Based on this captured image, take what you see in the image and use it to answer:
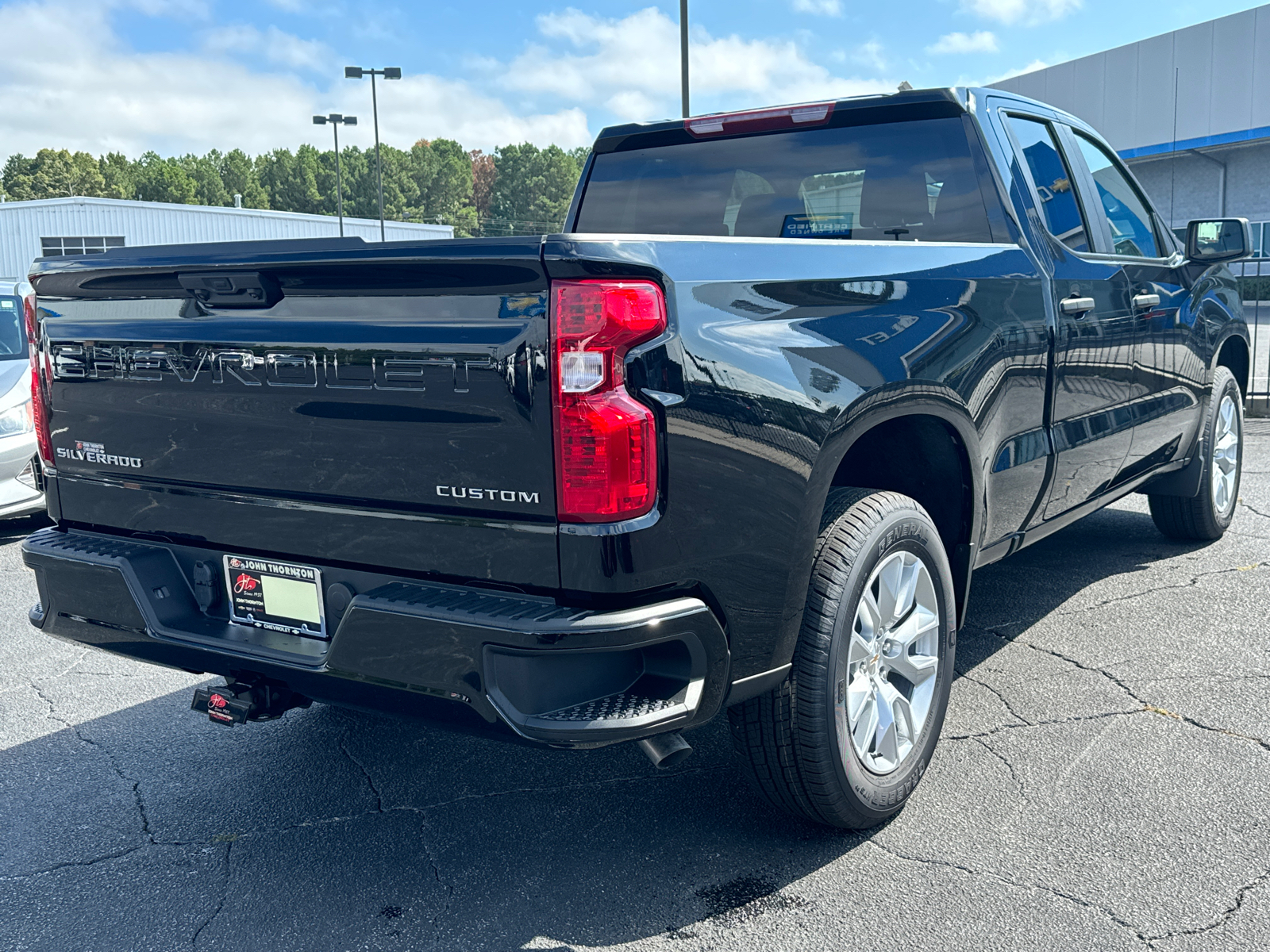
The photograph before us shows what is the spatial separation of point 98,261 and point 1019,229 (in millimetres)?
2766

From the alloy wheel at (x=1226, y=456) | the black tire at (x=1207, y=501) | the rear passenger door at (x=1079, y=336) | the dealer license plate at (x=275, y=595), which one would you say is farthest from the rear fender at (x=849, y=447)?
the alloy wheel at (x=1226, y=456)

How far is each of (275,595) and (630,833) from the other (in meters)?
1.13

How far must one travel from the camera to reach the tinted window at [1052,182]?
3.94 meters

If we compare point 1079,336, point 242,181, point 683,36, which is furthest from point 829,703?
point 242,181

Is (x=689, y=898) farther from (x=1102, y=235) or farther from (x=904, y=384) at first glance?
(x=1102, y=235)

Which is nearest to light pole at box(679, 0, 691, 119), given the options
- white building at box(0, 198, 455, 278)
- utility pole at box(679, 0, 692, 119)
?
utility pole at box(679, 0, 692, 119)

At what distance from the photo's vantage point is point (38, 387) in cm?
306

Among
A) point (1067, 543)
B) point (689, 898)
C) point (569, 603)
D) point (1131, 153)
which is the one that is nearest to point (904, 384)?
point (569, 603)

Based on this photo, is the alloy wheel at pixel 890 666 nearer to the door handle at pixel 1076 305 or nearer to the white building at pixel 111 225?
the door handle at pixel 1076 305

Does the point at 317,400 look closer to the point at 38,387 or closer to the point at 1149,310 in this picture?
the point at 38,387

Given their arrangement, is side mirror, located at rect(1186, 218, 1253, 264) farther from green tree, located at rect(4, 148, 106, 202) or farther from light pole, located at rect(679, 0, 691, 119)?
green tree, located at rect(4, 148, 106, 202)

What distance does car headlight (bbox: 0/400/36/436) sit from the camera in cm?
661

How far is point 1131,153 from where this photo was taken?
35625 millimetres

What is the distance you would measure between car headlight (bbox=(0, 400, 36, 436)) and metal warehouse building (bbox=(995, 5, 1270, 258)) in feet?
97.0
